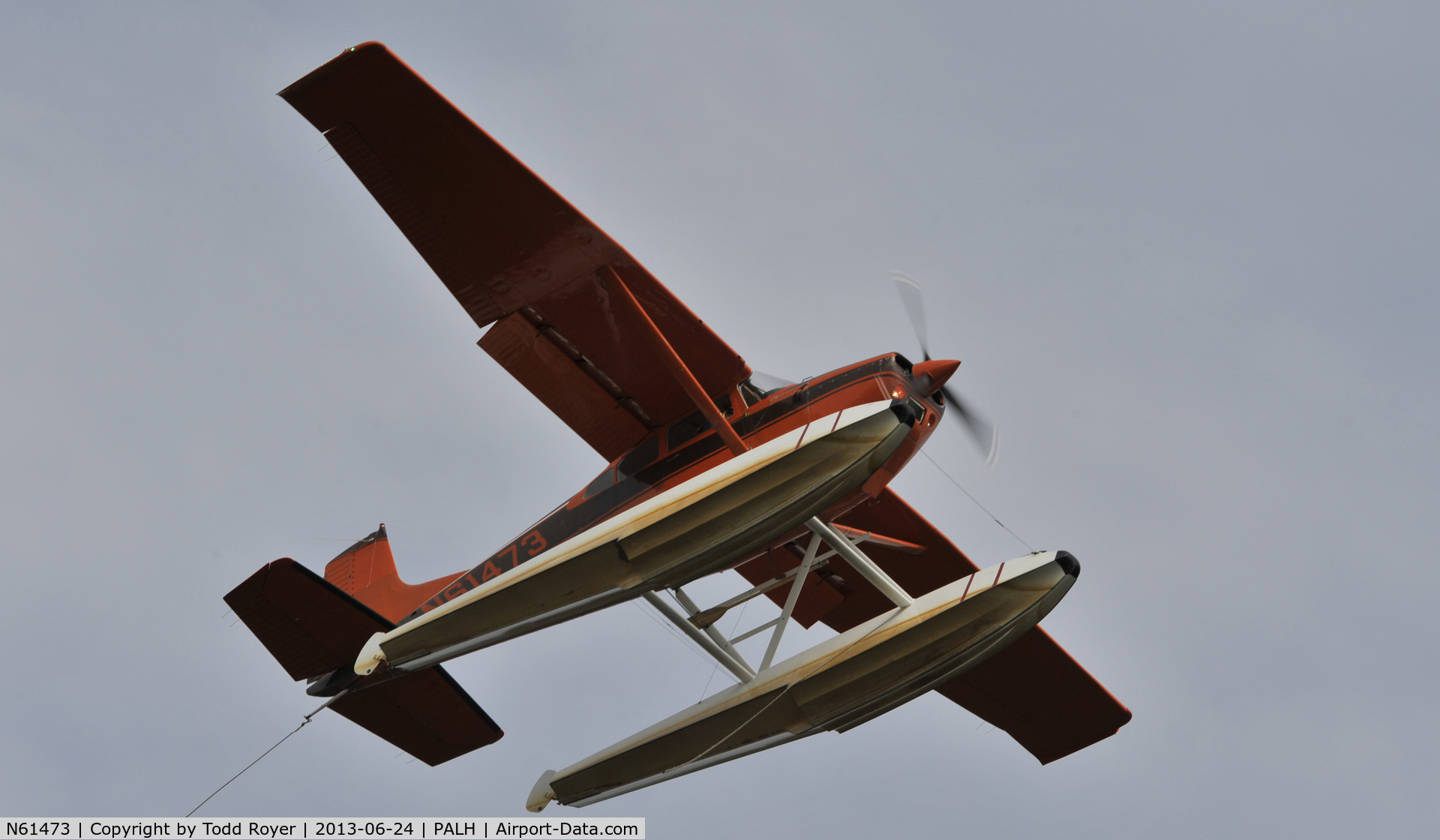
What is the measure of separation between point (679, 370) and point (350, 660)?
4876mm

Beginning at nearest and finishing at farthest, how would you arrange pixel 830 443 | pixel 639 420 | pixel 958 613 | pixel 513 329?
pixel 830 443 < pixel 958 613 < pixel 513 329 < pixel 639 420

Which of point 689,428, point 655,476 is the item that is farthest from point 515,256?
point 655,476

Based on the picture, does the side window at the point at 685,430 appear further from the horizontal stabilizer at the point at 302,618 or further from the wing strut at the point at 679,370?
the horizontal stabilizer at the point at 302,618

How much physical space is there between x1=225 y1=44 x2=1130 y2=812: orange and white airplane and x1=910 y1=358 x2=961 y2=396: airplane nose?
0.02m

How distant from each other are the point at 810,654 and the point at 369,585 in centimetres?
665

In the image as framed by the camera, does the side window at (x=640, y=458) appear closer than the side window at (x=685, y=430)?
No

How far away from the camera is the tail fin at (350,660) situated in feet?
42.9

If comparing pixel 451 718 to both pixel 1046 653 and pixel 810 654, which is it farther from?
pixel 1046 653

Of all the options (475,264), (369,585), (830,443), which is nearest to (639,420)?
(475,264)

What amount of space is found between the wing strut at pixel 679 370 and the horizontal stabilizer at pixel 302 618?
4.11 m

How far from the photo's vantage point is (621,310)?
43.2 feet

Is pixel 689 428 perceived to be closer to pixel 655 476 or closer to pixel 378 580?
pixel 655 476

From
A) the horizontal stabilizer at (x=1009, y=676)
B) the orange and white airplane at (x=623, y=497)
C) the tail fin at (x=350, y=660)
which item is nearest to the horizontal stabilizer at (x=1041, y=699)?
the horizontal stabilizer at (x=1009, y=676)

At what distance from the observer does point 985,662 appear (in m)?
15.6
